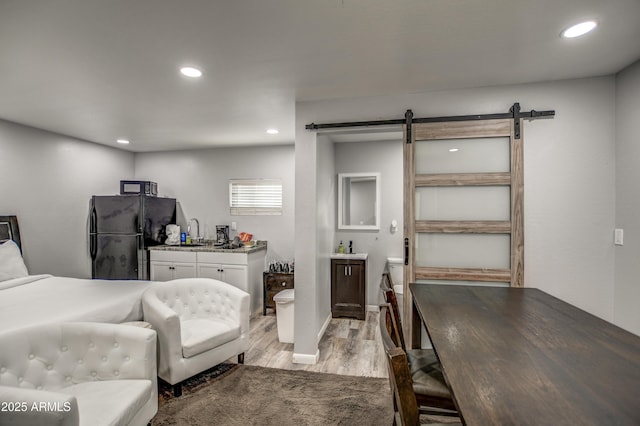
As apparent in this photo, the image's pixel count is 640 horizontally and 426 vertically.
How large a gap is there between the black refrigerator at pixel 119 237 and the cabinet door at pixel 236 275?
132 centimetres

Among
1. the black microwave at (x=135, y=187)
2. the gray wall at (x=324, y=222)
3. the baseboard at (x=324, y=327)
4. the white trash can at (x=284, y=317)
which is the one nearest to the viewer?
the gray wall at (x=324, y=222)

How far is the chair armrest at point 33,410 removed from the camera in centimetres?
124

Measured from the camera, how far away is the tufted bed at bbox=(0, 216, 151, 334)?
2104mm

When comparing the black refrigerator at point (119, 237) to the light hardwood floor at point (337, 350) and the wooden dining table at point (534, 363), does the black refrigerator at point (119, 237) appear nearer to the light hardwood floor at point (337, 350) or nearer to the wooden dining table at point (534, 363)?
the light hardwood floor at point (337, 350)

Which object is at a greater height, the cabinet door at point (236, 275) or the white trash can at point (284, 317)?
the cabinet door at point (236, 275)

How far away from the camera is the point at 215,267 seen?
13.8 feet

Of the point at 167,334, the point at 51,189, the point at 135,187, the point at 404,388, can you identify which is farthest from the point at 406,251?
the point at 51,189

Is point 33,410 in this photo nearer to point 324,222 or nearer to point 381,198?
point 324,222

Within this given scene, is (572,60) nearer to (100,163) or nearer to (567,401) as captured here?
(567,401)

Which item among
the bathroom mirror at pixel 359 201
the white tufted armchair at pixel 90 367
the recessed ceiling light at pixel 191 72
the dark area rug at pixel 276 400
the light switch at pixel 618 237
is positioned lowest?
the dark area rug at pixel 276 400

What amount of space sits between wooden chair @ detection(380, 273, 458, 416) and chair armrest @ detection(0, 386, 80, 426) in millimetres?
1398

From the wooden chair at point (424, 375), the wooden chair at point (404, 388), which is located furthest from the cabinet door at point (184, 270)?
the wooden chair at point (404, 388)

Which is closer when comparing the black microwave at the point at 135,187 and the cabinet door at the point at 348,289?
the cabinet door at the point at 348,289

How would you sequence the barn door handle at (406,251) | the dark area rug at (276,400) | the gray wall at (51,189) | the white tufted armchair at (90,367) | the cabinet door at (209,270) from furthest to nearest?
1. the cabinet door at (209,270)
2. the gray wall at (51,189)
3. the barn door handle at (406,251)
4. the dark area rug at (276,400)
5. the white tufted armchair at (90,367)
